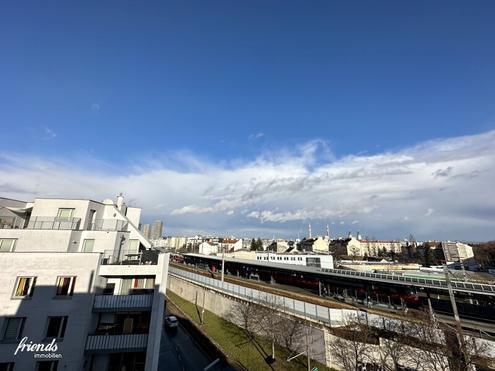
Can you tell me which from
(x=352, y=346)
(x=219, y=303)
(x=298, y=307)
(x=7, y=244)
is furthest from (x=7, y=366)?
(x=219, y=303)

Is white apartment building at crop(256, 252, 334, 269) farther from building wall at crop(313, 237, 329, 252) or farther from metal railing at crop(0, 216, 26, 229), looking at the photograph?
metal railing at crop(0, 216, 26, 229)

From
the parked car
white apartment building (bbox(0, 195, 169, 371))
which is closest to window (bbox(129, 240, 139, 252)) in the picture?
white apartment building (bbox(0, 195, 169, 371))

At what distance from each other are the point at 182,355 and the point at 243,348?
772 cm

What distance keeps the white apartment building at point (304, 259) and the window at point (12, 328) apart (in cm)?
6757

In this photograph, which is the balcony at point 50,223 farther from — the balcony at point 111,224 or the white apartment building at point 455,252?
the white apartment building at point 455,252

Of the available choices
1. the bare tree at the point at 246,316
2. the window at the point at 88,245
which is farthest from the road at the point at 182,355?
the window at the point at 88,245

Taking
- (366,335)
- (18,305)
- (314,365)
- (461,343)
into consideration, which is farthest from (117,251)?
(461,343)

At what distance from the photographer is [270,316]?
3098cm

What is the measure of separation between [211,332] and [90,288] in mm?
22892

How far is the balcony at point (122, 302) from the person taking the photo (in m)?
A: 19.8

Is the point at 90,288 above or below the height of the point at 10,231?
below

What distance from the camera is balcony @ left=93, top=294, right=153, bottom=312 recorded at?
19766 millimetres

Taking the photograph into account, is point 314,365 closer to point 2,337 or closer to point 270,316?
point 270,316

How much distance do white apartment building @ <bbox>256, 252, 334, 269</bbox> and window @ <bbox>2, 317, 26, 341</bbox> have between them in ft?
222
